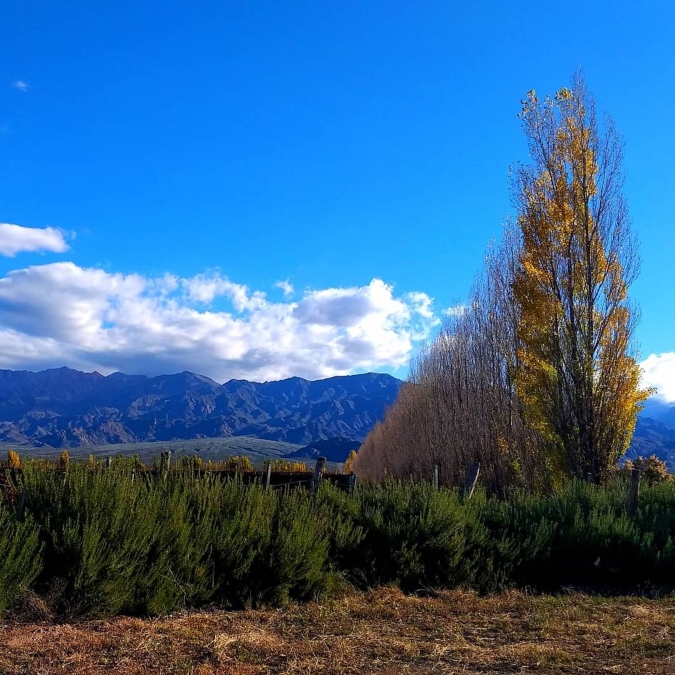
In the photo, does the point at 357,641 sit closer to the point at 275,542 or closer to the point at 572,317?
the point at 275,542

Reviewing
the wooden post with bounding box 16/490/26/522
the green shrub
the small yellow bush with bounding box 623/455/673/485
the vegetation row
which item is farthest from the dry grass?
the small yellow bush with bounding box 623/455/673/485

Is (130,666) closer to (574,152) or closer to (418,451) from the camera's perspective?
(574,152)

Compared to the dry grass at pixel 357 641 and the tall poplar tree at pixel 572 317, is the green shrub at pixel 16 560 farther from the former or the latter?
the tall poplar tree at pixel 572 317

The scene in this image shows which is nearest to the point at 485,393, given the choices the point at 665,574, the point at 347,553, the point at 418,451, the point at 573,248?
the point at 418,451

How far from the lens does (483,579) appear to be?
914cm

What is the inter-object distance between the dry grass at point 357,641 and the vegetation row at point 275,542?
0.41 metres

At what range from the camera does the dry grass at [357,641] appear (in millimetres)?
5090

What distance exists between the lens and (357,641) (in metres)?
5.96

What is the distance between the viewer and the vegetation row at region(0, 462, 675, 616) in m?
6.40

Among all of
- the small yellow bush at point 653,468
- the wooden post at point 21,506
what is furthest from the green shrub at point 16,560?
the small yellow bush at point 653,468

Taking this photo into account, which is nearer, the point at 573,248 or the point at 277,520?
the point at 277,520

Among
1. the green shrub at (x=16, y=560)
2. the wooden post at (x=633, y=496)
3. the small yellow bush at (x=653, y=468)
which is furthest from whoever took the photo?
the small yellow bush at (x=653, y=468)

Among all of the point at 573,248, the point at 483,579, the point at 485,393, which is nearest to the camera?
the point at 483,579

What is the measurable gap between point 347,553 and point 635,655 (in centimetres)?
398
